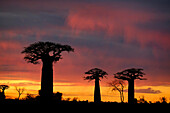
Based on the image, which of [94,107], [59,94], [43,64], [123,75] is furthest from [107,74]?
[94,107]

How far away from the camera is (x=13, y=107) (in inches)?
773

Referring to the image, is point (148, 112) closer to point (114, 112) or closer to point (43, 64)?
point (114, 112)

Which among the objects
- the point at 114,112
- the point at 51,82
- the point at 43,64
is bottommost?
the point at 114,112

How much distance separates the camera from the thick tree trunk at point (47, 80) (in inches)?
1155

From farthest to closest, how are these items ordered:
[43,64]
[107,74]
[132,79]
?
[107,74] < [132,79] < [43,64]

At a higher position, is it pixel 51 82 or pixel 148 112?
pixel 51 82

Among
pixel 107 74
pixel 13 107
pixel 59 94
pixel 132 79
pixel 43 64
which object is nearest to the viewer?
pixel 13 107

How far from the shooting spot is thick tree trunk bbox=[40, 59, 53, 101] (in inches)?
1155

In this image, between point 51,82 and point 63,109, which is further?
point 51,82

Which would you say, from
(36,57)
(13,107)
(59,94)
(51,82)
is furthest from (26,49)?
(59,94)

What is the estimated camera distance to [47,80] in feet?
97.1

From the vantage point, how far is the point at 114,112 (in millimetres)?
19703

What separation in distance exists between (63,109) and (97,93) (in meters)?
24.7

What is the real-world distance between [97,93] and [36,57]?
16.7 meters
